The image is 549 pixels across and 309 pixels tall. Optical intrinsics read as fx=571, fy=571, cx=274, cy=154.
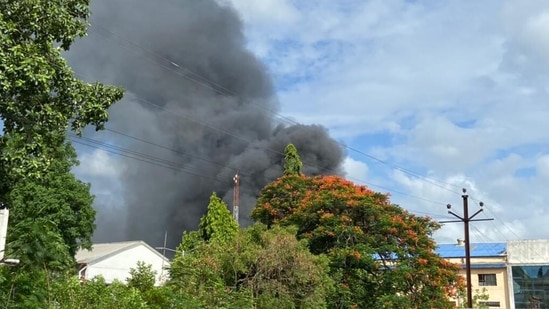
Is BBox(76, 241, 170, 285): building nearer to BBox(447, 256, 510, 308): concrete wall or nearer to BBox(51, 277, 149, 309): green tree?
BBox(447, 256, 510, 308): concrete wall

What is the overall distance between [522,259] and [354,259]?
34.5 meters

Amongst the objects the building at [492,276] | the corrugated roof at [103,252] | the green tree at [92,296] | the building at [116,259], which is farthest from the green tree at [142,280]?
the building at [492,276]

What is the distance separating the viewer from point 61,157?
3003 centimetres

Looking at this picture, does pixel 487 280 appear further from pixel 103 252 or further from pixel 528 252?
pixel 103 252

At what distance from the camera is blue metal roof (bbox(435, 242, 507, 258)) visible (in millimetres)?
52700

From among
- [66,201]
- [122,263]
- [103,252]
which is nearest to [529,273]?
[122,263]

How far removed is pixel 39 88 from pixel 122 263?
1551 inches

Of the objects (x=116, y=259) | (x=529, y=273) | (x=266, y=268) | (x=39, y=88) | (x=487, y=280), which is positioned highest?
(x=529, y=273)

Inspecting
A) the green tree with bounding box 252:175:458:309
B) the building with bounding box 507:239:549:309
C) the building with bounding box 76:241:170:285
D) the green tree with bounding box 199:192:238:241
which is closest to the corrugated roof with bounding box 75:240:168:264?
the building with bounding box 76:241:170:285

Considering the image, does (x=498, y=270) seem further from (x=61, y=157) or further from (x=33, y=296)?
(x=33, y=296)

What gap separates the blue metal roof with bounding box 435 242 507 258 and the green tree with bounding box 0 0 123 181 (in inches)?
1859

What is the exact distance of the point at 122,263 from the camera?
4497 cm

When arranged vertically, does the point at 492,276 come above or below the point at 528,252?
below

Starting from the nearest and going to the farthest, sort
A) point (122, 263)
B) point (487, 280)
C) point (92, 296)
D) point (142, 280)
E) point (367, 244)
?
1. point (92, 296)
2. point (142, 280)
3. point (367, 244)
4. point (122, 263)
5. point (487, 280)
